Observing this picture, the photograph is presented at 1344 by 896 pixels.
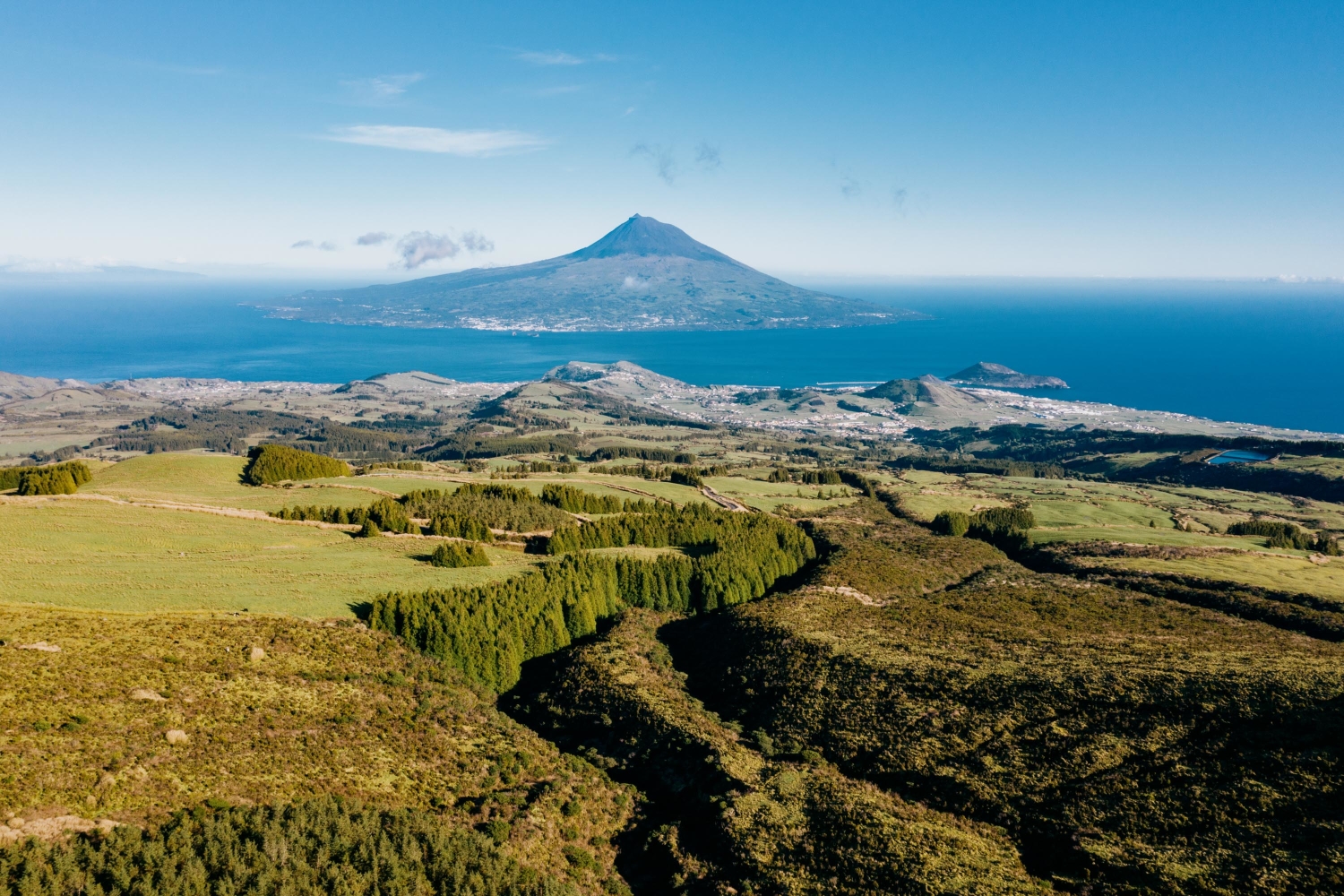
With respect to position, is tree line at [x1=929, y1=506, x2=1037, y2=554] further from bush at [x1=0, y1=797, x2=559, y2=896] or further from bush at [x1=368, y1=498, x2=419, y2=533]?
bush at [x1=0, y1=797, x2=559, y2=896]

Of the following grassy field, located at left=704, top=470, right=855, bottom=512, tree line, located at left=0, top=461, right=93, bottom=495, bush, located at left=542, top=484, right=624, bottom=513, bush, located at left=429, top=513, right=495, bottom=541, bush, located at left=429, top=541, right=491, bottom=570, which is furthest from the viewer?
grassy field, located at left=704, top=470, right=855, bottom=512

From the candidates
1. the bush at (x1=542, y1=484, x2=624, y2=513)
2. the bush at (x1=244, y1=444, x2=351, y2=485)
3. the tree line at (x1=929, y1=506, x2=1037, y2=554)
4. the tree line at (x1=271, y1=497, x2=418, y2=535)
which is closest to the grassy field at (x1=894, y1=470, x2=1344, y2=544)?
the tree line at (x1=929, y1=506, x2=1037, y2=554)

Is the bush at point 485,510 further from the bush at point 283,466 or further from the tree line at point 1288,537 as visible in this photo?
the tree line at point 1288,537

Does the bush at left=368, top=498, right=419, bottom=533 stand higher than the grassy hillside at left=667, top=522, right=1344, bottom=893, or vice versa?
the bush at left=368, top=498, right=419, bottom=533

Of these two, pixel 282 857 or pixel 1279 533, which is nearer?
pixel 282 857

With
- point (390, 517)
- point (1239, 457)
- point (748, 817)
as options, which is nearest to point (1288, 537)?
point (748, 817)

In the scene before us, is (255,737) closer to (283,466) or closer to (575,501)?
(575,501)

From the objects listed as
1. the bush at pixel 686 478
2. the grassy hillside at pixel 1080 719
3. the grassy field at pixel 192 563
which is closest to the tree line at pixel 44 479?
the grassy field at pixel 192 563
